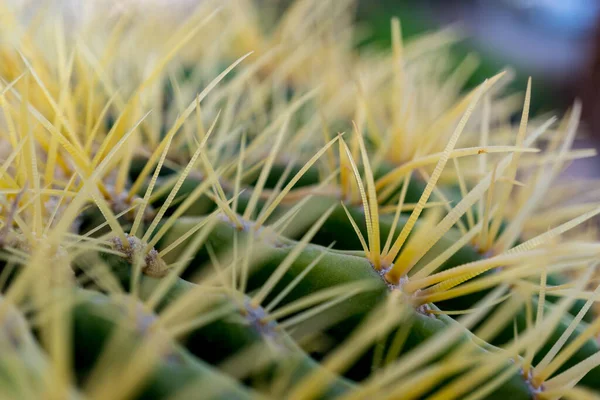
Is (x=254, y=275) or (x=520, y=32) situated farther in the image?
(x=520, y=32)

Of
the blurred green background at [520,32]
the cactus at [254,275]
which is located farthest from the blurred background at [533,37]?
the cactus at [254,275]

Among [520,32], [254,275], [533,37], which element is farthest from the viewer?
[520,32]

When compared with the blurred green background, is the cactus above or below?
below

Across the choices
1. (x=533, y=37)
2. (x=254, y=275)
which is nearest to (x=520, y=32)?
(x=533, y=37)

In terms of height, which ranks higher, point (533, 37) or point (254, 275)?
point (533, 37)

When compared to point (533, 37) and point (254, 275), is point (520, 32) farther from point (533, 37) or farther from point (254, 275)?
point (254, 275)

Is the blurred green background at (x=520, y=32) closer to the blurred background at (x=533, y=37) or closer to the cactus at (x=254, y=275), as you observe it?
the blurred background at (x=533, y=37)

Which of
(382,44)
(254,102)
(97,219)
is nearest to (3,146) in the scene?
(97,219)

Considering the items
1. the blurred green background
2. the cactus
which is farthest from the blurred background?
the cactus

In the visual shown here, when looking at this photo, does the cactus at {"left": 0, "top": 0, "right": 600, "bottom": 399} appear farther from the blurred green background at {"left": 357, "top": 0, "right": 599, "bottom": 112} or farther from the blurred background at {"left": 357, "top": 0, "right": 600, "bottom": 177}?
the blurred green background at {"left": 357, "top": 0, "right": 599, "bottom": 112}

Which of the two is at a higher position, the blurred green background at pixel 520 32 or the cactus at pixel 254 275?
the blurred green background at pixel 520 32

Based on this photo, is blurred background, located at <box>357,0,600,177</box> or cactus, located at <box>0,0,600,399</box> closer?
cactus, located at <box>0,0,600,399</box>
